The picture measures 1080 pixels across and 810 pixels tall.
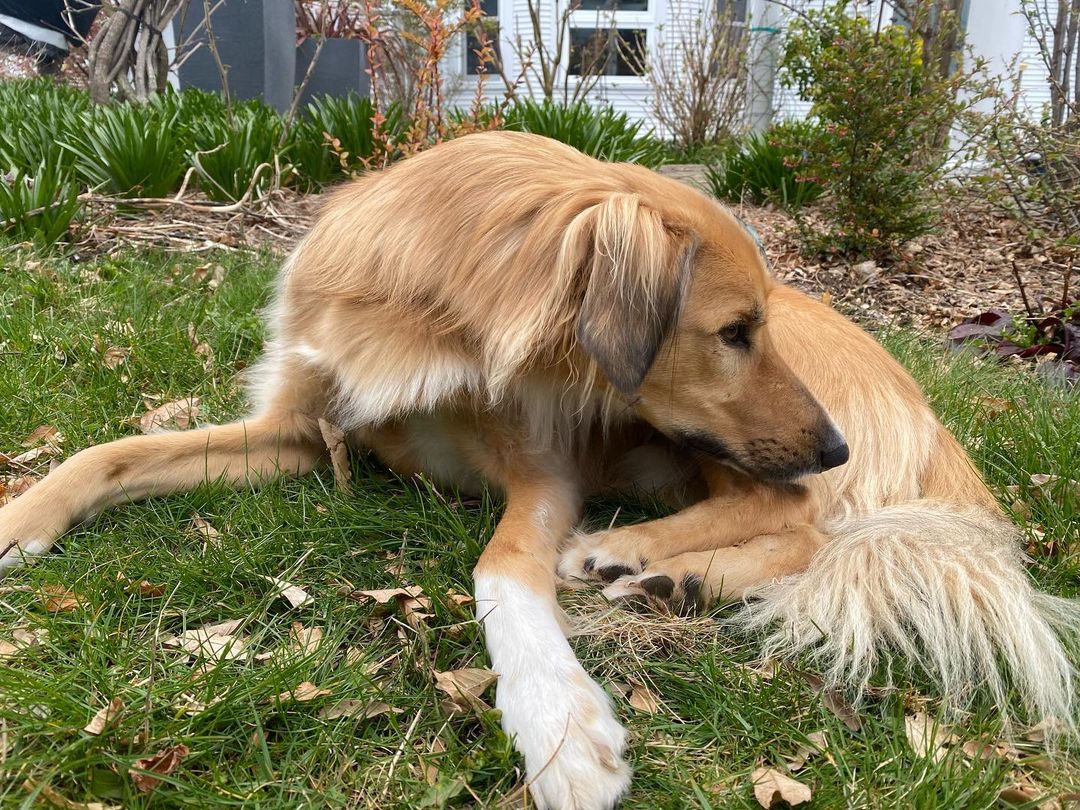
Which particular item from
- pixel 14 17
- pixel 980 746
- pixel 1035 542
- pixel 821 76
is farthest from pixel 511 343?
pixel 14 17

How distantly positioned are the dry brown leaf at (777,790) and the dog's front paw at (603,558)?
676 mm

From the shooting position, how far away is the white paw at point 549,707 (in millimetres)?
1417

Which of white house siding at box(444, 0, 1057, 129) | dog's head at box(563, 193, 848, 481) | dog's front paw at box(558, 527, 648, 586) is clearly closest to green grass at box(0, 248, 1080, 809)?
dog's front paw at box(558, 527, 648, 586)

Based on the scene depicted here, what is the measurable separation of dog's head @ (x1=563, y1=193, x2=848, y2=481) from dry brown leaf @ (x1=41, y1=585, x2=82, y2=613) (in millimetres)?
1243

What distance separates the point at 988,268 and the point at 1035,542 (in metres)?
4.16

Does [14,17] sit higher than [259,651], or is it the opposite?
[14,17]

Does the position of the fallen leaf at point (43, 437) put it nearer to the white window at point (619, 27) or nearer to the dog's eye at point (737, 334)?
the dog's eye at point (737, 334)

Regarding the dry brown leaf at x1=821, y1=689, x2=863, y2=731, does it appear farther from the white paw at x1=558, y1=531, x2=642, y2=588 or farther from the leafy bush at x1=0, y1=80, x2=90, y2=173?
the leafy bush at x1=0, y1=80, x2=90, y2=173

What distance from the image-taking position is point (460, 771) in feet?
4.76

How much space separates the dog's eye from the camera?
210cm

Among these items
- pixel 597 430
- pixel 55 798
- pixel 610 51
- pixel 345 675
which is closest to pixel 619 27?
pixel 610 51

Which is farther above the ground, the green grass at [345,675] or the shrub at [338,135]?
the shrub at [338,135]

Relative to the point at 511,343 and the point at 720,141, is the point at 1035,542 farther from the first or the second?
the point at 720,141

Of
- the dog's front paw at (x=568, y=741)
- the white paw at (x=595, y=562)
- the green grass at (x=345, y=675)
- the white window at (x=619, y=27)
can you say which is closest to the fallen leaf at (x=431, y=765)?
the green grass at (x=345, y=675)
